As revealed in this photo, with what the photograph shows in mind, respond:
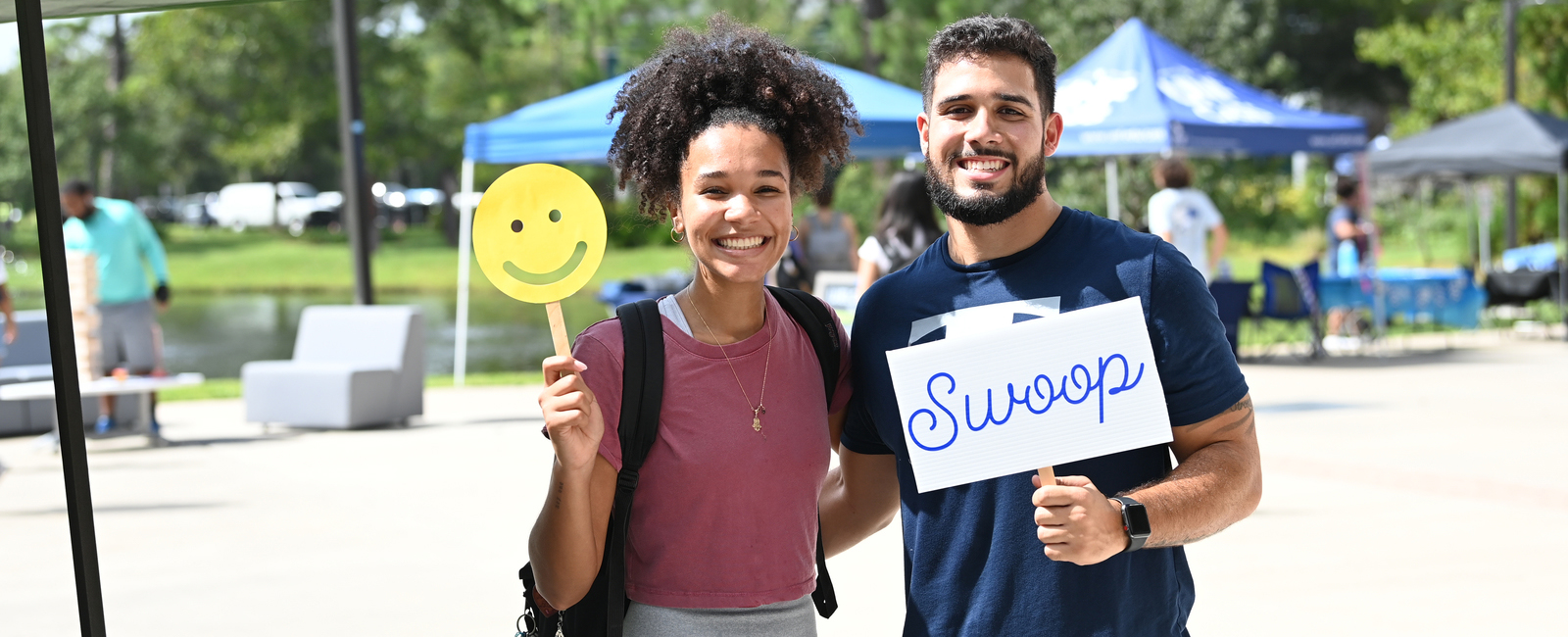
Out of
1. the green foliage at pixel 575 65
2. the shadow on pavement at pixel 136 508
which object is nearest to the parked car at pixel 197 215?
the green foliage at pixel 575 65

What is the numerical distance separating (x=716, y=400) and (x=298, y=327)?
2347 cm

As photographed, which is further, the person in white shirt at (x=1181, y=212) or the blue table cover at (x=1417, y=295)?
the blue table cover at (x=1417, y=295)

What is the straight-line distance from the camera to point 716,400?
2264mm

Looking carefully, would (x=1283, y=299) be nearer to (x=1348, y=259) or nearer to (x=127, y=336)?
(x=1348, y=259)

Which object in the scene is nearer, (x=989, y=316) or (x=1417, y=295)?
(x=989, y=316)

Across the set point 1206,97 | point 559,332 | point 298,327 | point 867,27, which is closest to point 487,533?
point 559,332

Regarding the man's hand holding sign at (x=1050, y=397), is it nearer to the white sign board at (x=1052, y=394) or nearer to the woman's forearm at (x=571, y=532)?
the white sign board at (x=1052, y=394)

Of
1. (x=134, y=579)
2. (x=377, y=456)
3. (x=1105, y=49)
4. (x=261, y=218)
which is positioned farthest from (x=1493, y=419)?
(x=261, y=218)

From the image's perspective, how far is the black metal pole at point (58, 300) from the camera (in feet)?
8.41

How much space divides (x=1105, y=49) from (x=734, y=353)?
10963mm

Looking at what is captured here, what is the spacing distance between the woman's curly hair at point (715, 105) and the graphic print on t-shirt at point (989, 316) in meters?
0.36

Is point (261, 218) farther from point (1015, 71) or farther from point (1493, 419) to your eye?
point (1015, 71)

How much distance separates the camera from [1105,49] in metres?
12.5

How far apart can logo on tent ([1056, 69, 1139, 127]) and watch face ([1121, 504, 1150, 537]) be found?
10022mm
